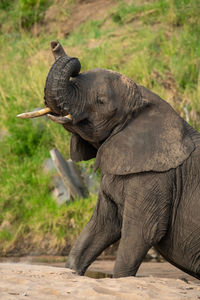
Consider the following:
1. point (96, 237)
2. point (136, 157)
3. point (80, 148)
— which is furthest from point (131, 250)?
point (80, 148)

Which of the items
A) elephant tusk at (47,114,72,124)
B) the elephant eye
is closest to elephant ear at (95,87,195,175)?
the elephant eye

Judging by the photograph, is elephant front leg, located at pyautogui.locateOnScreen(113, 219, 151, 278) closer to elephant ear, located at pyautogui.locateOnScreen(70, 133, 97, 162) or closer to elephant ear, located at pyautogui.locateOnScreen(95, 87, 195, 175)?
elephant ear, located at pyautogui.locateOnScreen(95, 87, 195, 175)

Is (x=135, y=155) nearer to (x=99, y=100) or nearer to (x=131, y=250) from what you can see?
(x=99, y=100)

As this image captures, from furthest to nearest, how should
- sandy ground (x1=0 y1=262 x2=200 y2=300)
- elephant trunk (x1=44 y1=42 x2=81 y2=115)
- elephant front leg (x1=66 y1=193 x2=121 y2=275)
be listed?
elephant front leg (x1=66 y1=193 x2=121 y2=275) → elephant trunk (x1=44 y1=42 x2=81 y2=115) → sandy ground (x1=0 y1=262 x2=200 y2=300)

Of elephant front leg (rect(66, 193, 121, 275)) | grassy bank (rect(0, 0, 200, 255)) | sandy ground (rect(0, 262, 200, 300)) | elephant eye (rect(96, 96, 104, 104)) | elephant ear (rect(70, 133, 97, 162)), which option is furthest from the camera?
grassy bank (rect(0, 0, 200, 255))

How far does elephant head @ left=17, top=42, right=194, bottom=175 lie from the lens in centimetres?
457

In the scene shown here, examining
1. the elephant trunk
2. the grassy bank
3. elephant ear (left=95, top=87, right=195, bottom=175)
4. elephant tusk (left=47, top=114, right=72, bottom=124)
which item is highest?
the elephant trunk

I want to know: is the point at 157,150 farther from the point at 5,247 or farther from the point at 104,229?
the point at 5,247

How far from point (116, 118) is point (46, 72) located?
24.7 feet

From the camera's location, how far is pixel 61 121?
4.54m

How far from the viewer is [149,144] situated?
4.68m

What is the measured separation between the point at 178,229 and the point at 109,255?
358cm

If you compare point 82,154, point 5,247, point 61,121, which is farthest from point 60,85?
point 5,247

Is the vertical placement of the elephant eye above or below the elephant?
above
